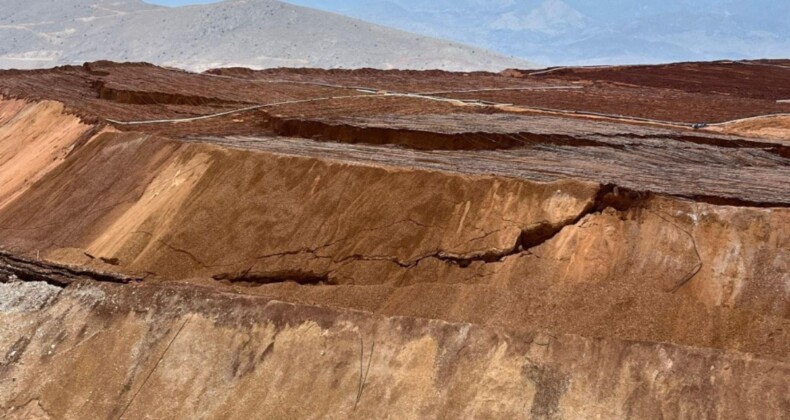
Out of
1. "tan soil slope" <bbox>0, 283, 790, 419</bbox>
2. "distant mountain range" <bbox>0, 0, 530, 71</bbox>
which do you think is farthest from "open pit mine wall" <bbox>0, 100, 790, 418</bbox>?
"distant mountain range" <bbox>0, 0, 530, 71</bbox>

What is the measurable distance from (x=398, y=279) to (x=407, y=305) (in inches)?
28.3

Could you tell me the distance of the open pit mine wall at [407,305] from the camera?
10.4m

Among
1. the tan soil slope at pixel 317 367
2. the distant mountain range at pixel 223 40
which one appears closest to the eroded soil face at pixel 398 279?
the tan soil slope at pixel 317 367

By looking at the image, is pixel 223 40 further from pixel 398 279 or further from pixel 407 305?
pixel 407 305

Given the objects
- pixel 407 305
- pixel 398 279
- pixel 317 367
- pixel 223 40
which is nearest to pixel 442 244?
pixel 398 279

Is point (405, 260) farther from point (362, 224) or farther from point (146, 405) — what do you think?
point (146, 405)

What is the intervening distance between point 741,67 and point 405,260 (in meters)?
42.3

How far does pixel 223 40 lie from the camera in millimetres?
106312

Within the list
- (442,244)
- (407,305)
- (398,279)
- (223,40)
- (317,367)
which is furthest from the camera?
(223,40)

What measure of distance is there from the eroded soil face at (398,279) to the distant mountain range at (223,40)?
7444 centimetres

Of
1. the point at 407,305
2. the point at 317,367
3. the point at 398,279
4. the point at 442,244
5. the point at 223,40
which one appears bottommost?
the point at 317,367

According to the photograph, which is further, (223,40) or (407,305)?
(223,40)

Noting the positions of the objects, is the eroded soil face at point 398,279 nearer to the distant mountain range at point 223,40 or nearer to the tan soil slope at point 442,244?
the tan soil slope at point 442,244

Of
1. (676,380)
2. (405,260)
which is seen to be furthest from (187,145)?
(676,380)
